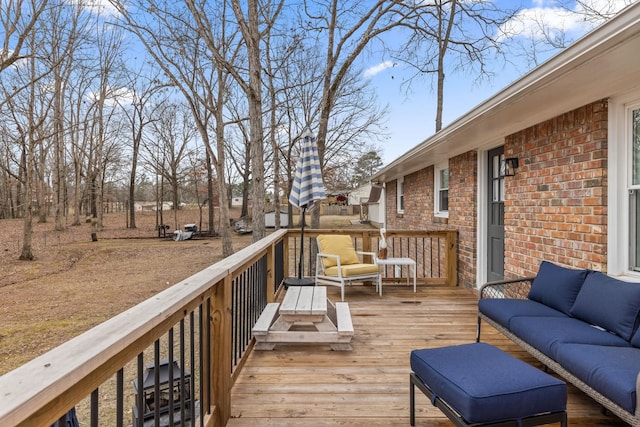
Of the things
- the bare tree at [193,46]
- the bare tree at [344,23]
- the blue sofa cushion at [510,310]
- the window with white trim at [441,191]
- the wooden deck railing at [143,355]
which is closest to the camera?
the wooden deck railing at [143,355]

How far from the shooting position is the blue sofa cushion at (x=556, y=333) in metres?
2.33

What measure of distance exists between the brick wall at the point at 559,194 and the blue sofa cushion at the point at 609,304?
54 centimetres

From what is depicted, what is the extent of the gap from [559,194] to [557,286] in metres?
1.04

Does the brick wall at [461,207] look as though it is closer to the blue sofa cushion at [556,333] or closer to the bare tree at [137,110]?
the blue sofa cushion at [556,333]

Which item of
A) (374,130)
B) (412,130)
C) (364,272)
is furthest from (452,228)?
(412,130)

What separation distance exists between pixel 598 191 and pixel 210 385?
329 cm

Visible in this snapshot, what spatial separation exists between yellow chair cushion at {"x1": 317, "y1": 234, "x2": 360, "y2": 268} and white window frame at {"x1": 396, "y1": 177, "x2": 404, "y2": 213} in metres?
4.51

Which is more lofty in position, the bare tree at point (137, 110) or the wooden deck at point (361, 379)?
the bare tree at point (137, 110)

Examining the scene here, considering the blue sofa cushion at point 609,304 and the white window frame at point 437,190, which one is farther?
the white window frame at point 437,190

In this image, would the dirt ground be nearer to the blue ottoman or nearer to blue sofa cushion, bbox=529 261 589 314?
the blue ottoman

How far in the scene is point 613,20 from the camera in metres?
1.91

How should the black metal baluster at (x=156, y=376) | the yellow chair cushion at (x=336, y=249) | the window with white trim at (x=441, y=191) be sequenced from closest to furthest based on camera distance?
the black metal baluster at (x=156, y=376)
the yellow chair cushion at (x=336, y=249)
the window with white trim at (x=441, y=191)

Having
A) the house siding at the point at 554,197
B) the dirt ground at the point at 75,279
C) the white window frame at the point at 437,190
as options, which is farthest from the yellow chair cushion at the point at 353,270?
the dirt ground at the point at 75,279

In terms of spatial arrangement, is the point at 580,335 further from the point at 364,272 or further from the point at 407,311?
the point at 364,272
